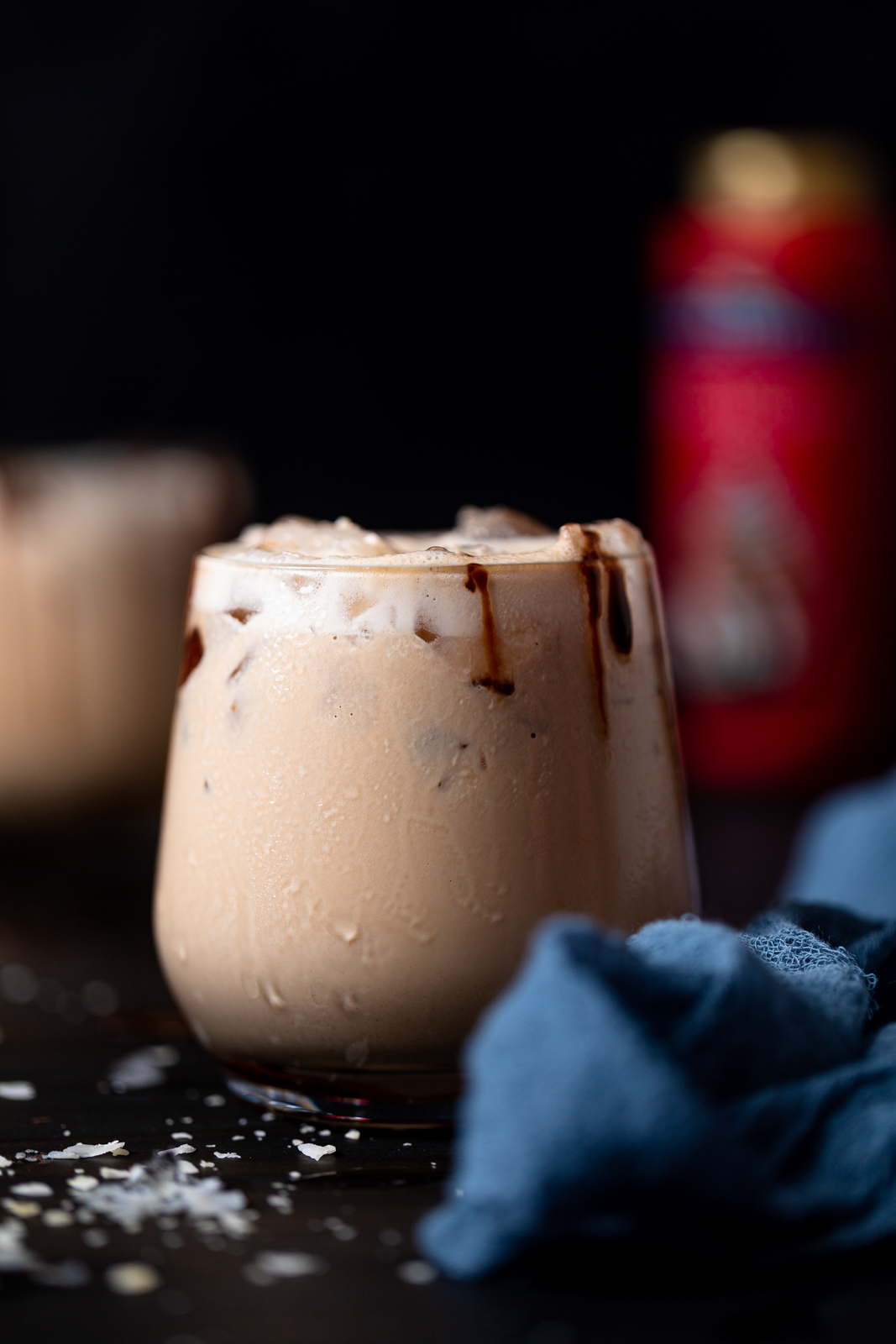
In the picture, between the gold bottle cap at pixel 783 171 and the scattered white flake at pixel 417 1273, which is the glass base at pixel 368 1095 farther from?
the gold bottle cap at pixel 783 171

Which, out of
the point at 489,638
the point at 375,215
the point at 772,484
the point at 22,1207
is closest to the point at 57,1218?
the point at 22,1207

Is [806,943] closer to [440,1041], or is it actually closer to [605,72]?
[440,1041]

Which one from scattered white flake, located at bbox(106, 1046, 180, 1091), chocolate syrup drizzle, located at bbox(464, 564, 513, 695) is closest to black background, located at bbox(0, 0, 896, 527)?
scattered white flake, located at bbox(106, 1046, 180, 1091)

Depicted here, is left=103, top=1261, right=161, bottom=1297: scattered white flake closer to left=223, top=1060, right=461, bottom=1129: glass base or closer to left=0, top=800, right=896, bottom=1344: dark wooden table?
left=0, top=800, right=896, bottom=1344: dark wooden table

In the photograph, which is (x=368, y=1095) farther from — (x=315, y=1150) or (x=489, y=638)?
(x=489, y=638)

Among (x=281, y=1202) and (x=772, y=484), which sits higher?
(x=772, y=484)

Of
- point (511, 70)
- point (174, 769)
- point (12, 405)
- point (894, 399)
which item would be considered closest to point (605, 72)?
point (511, 70)
